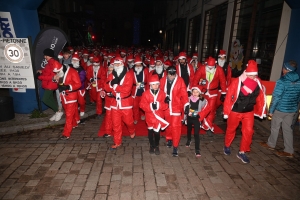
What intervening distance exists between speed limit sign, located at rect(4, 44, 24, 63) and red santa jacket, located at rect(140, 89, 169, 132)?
467cm

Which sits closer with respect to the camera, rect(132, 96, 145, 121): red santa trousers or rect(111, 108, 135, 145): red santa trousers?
rect(111, 108, 135, 145): red santa trousers

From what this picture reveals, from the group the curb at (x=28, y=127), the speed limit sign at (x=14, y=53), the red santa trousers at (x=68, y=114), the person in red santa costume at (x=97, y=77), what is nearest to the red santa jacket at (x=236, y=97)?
the red santa trousers at (x=68, y=114)

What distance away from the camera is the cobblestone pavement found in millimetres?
3775

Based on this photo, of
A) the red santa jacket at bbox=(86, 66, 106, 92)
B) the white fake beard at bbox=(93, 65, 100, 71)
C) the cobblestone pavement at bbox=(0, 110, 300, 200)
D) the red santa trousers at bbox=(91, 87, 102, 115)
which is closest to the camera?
the cobblestone pavement at bbox=(0, 110, 300, 200)

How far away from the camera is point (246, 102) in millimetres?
4609

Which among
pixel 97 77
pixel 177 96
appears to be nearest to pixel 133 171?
pixel 177 96

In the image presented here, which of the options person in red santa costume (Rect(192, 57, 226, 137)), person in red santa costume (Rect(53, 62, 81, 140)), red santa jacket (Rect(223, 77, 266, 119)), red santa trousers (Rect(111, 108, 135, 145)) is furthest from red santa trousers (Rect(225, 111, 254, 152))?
person in red santa costume (Rect(53, 62, 81, 140))

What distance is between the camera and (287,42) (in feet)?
23.0

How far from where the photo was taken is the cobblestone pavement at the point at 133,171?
149 inches

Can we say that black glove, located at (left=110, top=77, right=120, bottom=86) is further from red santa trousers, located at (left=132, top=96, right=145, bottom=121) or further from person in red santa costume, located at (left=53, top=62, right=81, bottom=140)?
red santa trousers, located at (left=132, top=96, right=145, bottom=121)

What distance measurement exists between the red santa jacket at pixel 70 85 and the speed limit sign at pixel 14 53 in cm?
218

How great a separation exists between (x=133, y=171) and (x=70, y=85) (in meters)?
2.94

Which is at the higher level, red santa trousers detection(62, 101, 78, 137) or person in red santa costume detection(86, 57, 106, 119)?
person in red santa costume detection(86, 57, 106, 119)

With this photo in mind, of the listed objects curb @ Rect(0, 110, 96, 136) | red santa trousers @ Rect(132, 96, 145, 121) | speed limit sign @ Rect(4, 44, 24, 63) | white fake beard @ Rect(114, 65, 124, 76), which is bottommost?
curb @ Rect(0, 110, 96, 136)
